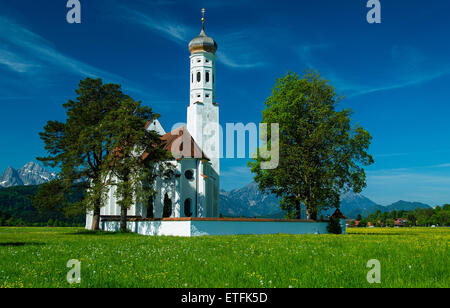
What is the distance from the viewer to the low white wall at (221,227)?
3033 centimetres

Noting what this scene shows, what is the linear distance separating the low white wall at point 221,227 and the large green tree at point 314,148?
300 cm

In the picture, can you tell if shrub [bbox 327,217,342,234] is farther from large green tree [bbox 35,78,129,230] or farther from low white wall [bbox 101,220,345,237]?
large green tree [bbox 35,78,129,230]

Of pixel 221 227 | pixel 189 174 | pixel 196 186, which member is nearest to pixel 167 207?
pixel 196 186

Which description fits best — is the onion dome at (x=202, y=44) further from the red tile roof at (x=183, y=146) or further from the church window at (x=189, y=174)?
the church window at (x=189, y=174)

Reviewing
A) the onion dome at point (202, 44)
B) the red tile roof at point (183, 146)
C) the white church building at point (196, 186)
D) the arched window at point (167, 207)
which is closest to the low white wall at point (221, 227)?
the white church building at point (196, 186)

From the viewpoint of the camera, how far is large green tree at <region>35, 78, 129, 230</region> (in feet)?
120

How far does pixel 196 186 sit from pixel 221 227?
16.2 m

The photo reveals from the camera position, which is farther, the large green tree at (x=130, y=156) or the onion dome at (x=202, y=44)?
the onion dome at (x=202, y=44)

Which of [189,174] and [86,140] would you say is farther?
[189,174]

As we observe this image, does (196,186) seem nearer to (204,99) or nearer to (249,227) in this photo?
(204,99)

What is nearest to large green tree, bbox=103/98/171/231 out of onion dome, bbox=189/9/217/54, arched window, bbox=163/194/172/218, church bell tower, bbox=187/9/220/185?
arched window, bbox=163/194/172/218

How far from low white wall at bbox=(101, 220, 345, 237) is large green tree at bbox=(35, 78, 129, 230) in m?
5.94

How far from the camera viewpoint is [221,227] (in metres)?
31.1

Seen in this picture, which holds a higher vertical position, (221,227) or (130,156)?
(130,156)
